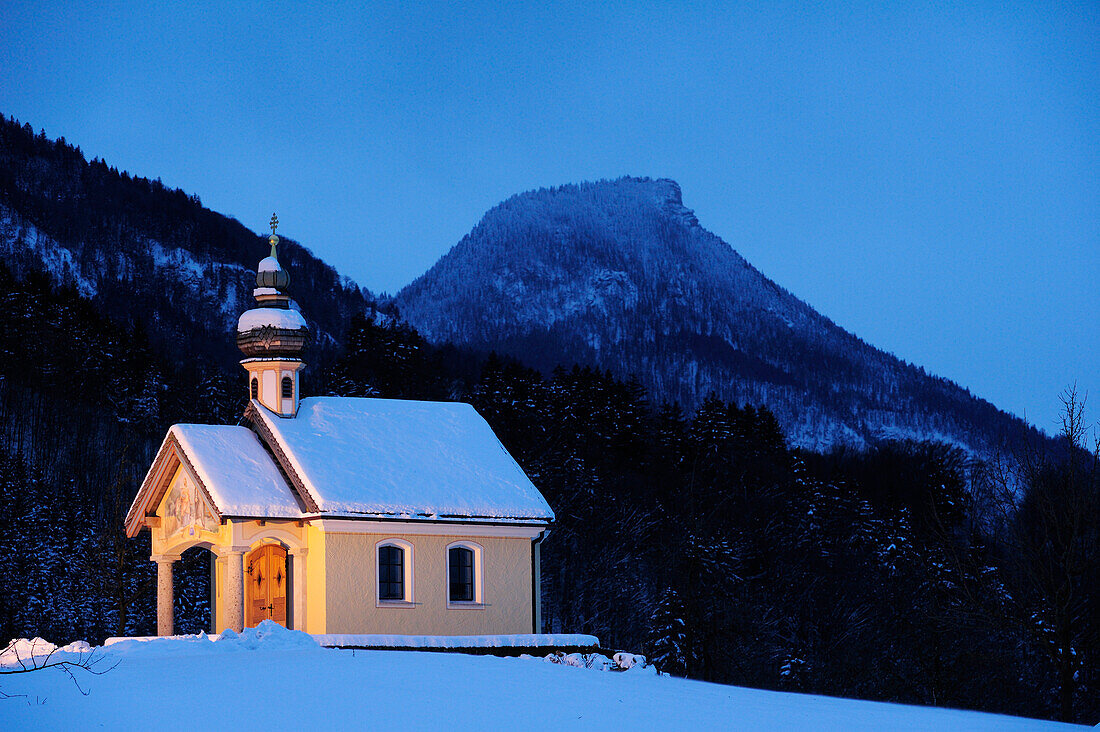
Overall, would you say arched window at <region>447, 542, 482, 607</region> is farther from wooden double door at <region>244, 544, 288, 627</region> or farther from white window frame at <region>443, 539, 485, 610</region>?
wooden double door at <region>244, 544, 288, 627</region>

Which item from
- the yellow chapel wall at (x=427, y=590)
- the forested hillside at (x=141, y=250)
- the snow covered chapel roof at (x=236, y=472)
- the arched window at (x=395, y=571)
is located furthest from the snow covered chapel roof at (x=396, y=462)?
the forested hillside at (x=141, y=250)

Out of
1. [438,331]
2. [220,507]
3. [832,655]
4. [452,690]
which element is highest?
[438,331]

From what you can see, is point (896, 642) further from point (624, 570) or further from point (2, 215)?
point (2, 215)

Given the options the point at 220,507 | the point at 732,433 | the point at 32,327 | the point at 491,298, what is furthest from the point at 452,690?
the point at 491,298

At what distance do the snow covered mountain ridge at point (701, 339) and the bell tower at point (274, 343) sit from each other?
107 meters

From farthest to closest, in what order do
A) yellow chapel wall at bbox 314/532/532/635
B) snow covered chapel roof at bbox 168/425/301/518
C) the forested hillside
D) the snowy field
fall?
1. the forested hillside
2. yellow chapel wall at bbox 314/532/532/635
3. snow covered chapel roof at bbox 168/425/301/518
4. the snowy field

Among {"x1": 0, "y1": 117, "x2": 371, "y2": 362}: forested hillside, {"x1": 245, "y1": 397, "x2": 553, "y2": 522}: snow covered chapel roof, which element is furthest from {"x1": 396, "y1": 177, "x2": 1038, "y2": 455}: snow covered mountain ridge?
{"x1": 245, "y1": 397, "x2": 553, "y2": 522}: snow covered chapel roof

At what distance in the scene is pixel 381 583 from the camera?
30016 millimetres

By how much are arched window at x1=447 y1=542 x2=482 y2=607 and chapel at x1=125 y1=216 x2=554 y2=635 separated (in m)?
0.03

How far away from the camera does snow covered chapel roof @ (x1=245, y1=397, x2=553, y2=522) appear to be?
29875 mm

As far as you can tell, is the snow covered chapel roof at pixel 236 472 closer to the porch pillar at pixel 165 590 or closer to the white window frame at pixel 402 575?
the white window frame at pixel 402 575

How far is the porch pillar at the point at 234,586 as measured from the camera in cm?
2872

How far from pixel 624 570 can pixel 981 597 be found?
36.6 metres

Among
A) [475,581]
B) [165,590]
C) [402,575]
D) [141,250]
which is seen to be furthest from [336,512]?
[141,250]
